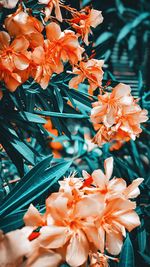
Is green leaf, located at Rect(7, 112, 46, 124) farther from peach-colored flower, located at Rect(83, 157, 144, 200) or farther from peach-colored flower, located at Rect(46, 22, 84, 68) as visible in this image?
peach-colored flower, located at Rect(83, 157, 144, 200)

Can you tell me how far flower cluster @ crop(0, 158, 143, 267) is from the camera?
42 centimetres

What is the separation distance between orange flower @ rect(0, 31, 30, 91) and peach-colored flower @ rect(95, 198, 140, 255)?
27 cm

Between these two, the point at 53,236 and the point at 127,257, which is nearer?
the point at 53,236

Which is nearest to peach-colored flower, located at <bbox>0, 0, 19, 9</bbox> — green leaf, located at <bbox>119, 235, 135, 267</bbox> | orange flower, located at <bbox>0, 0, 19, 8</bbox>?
orange flower, located at <bbox>0, 0, 19, 8</bbox>

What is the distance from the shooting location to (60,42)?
0.65 meters

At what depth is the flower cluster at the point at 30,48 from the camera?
0.60 meters

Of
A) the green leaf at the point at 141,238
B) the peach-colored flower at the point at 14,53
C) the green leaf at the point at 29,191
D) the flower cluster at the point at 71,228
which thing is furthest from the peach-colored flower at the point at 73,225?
the green leaf at the point at 141,238

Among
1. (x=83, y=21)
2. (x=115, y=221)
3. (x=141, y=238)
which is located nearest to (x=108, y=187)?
(x=115, y=221)

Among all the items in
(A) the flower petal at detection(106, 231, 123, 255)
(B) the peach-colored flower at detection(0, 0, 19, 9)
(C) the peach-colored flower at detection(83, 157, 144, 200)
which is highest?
(B) the peach-colored flower at detection(0, 0, 19, 9)

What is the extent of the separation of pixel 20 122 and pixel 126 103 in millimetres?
242

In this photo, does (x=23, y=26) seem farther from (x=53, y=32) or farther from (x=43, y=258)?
(x=43, y=258)

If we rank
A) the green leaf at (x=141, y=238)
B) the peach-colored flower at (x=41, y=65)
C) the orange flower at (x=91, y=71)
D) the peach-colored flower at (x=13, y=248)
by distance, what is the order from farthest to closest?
the green leaf at (x=141, y=238) < the orange flower at (x=91, y=71) < the peach-colored flower at (x=41, y=65) < the peach-colored flower at (x=13, y=248)

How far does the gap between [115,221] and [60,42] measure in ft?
1.11

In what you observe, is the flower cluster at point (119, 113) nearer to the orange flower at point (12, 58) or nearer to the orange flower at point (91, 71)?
the orange flower at point (91, 71)
